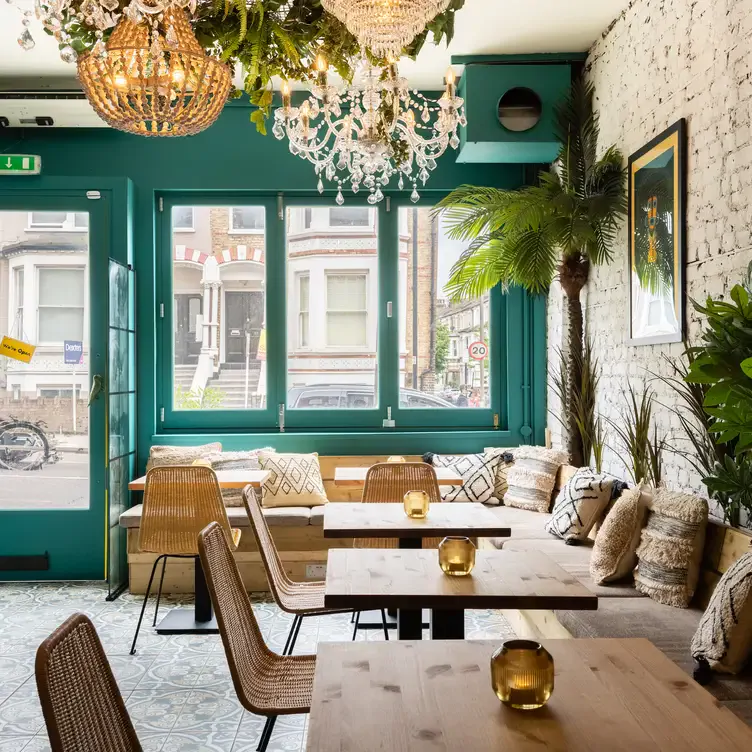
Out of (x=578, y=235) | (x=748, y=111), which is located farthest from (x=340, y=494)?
(x=748, y=111)

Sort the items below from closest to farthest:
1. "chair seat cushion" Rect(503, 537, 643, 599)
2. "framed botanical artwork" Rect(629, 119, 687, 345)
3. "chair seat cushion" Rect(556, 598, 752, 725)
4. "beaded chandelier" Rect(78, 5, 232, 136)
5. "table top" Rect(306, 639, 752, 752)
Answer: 1. "table top" Rect(306, 639, 752, 752)
2. "beaded chandelier" Rect(78, 5, 232, 136)
3. "chair seat cushion" Rect(556, 598, 752, 725)
4. "chair seat cushion" Rect(503, 537, 643, 599)
5. "framed botanical artwork" Rect(629, 119, 687, 345)

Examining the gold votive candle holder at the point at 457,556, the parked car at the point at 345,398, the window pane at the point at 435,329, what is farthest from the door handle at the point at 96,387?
the gold votive candle holder at the point at 457,556

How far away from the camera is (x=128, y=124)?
2.39 meters

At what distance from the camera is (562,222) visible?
188 inches

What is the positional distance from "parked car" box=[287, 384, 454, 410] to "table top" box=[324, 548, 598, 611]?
328cm

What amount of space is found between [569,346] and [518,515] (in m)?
1.14

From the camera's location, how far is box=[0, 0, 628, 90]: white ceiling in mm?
4871

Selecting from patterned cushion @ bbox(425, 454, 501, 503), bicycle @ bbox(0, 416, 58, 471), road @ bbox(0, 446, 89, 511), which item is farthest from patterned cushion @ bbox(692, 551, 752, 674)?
bicycle @ bbox(0, 416, 58, 471)

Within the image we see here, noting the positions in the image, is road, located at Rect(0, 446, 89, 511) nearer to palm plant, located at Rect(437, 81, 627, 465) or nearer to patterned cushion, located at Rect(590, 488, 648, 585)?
palm plant, located at Rect(437, 81, 627, 465)

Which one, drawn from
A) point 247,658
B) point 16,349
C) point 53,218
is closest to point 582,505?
point 247,658

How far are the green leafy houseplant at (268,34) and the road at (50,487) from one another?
3789mm

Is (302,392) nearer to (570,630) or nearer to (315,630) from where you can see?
(315,630)

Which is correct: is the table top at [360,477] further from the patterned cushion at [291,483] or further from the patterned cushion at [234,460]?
the patterned cushion at [234,460]

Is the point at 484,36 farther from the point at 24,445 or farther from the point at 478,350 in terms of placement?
the point at 24,445
